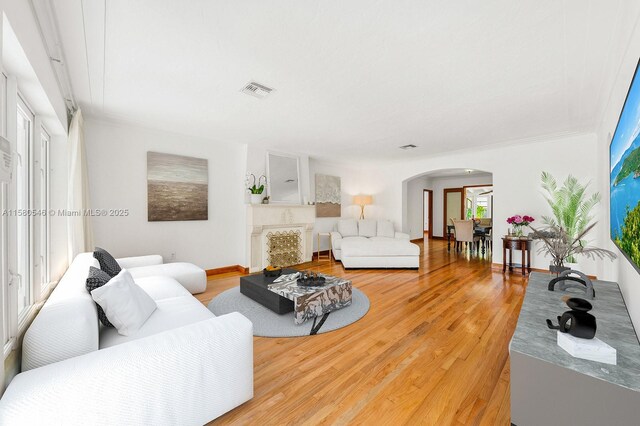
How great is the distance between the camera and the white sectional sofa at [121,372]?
103cm

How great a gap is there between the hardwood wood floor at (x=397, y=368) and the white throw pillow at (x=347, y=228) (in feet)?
9.55

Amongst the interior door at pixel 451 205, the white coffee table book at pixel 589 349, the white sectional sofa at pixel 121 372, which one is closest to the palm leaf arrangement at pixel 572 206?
the white coffee table book at pixel 589 349

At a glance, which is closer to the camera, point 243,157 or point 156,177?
point 156,177

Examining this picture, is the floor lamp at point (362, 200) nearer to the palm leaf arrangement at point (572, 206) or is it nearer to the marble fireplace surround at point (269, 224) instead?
the marble fireplace surround at point (269, 224)

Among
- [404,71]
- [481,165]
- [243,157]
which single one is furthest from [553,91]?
[243,157]

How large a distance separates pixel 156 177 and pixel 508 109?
197 inches

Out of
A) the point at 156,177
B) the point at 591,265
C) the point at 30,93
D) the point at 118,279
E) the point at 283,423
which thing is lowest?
the point at 283,423

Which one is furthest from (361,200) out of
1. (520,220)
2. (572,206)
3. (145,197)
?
(145,197)

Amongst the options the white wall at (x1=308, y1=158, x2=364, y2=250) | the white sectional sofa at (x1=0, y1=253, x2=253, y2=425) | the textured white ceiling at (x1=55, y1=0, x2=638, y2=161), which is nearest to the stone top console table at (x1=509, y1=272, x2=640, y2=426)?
the white sectional sofa at (x1=0, y1=253, x2=253, y2=425)

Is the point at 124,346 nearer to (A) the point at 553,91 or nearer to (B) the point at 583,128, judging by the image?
(A) the point at 553,91

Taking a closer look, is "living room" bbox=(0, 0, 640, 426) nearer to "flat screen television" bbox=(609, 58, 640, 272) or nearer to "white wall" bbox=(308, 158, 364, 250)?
"flat screen television" bbox=(609, 58, 640, 272)

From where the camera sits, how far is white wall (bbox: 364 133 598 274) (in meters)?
4.25

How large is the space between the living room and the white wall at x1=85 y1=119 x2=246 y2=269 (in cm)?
3

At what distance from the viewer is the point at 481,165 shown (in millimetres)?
5344
